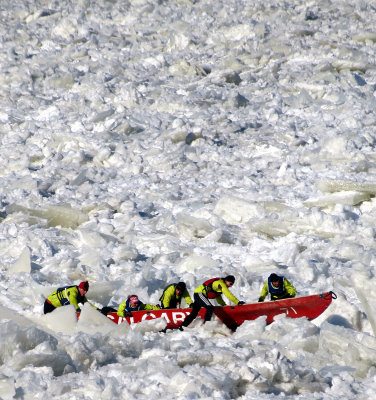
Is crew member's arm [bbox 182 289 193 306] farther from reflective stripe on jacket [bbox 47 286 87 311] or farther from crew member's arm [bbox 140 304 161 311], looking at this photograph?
reflective stripe on jacket [bbox 47 286 87 311]

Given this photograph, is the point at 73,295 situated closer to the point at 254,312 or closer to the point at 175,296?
the point at 175,296

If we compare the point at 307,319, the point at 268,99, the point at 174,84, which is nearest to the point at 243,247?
the point at 307,319

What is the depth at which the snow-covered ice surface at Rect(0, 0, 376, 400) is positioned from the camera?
671 cm

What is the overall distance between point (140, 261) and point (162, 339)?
12.8 feet

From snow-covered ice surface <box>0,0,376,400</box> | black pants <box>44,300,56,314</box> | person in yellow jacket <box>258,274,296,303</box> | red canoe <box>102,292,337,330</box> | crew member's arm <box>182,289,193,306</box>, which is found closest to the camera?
snow-covered ice surface <box>0,0,376,400</box>

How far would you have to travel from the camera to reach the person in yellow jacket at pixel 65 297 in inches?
358

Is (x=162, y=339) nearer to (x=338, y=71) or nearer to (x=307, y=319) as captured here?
(x=307, y=319)

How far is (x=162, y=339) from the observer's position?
25.7 ft

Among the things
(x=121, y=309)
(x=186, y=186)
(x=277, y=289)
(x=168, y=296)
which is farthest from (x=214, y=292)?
(x=186, y=186)

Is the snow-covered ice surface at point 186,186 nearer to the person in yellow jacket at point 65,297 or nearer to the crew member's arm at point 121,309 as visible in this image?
the person in yellow jacket at point 65,297

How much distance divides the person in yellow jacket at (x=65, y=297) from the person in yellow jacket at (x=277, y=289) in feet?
9.13

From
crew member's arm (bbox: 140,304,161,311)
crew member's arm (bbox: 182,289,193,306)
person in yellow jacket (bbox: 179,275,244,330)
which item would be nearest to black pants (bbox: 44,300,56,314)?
crew member's arm (bbox: 140,304,161,311)

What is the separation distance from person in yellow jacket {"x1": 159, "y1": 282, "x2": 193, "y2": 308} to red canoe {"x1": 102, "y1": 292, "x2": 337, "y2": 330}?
0.47 meters

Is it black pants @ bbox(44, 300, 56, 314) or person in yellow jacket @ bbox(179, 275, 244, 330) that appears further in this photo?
person in yellow jacket @ bbox(179, 275, 244, 330)
